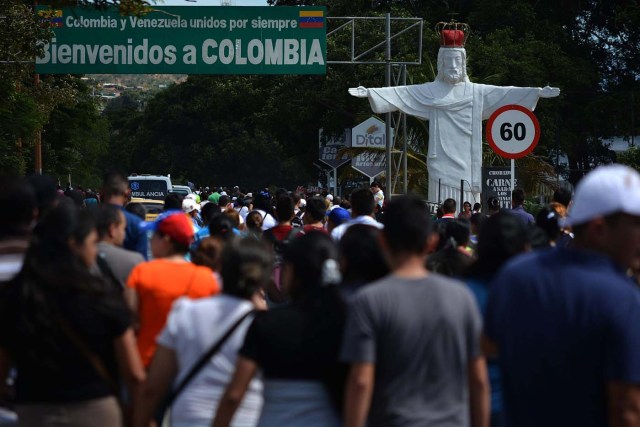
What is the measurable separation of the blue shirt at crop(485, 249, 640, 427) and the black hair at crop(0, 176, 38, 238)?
251 cm

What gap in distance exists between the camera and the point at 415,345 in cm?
468

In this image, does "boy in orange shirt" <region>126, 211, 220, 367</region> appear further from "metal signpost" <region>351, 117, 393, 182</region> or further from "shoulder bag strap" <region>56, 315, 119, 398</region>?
"metal signpost" <region>351, 117, 393, 182</region>

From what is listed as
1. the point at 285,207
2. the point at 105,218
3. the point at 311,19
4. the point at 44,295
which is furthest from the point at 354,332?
the point at 311,19

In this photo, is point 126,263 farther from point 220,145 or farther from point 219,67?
point 220,145

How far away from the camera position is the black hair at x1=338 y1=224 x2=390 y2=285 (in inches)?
213

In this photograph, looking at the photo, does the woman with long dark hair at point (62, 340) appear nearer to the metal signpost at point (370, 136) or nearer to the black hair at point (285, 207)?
the black hair at point (285, 207)

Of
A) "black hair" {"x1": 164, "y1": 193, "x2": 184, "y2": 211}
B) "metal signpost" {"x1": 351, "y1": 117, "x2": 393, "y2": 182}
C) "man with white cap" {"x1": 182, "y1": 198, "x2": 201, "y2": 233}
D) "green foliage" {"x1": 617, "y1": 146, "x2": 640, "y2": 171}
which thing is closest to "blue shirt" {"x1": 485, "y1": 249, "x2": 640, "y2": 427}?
"black hair" {"x1": 164, "y1": 193, "x2": 184, "y2": 211}

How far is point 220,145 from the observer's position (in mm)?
91188

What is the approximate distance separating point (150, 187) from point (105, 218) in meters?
29.0

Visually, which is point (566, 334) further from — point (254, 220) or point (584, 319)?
point (254, 220)

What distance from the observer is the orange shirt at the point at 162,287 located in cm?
625

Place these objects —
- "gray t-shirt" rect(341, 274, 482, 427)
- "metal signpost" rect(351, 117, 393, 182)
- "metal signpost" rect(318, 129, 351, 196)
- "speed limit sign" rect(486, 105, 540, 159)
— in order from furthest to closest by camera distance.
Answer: "metal signpost" rect(318, 129, 351, 196)
"metal signpost" rect(351, 117, 393, 182)
"speed limit sign" rect(486, 105, 540, 159)
"gray t-shirt" rect(341, 274, 482, 427)

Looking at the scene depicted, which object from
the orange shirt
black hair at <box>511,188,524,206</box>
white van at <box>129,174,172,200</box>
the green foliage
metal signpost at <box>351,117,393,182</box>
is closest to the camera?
the orange shirt

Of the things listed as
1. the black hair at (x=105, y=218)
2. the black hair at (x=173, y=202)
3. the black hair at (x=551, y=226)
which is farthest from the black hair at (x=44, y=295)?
the black hair at (x=173, y=202)
